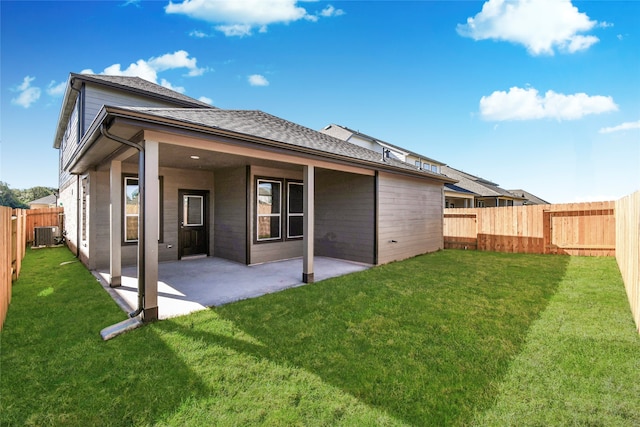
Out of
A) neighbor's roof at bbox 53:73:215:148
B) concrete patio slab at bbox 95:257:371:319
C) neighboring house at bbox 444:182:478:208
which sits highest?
neighbor's roof at bbox 53:73:215:148

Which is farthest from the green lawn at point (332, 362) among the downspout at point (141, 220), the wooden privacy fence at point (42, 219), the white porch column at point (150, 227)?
the wooden privacy fence at point (42, 219)

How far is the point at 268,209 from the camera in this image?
784cm

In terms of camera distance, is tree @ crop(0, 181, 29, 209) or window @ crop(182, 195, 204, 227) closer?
window @ crop(182, 195, 204, 227)

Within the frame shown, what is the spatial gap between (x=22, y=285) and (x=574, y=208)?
1449 centimetres

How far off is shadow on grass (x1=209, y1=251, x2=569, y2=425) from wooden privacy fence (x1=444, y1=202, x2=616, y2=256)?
4111mm

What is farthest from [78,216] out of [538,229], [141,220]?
[538,229]

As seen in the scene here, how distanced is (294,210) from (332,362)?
5.95 m

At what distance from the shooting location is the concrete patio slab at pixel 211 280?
4.52 metres

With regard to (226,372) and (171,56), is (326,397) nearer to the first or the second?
(226,372)

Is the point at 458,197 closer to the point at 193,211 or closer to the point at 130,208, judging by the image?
the point at 193,211

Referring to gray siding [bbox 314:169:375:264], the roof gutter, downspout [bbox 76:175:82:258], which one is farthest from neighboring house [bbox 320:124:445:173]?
downspout [bbox 76:175:82:258]

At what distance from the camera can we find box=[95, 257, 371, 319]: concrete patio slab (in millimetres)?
4516

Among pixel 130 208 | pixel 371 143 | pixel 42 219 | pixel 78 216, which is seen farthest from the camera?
pixel 371 143

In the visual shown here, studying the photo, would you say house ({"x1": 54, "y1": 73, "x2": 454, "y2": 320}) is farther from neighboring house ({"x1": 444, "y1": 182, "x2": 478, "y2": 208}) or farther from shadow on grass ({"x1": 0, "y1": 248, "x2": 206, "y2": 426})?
neighboring house ({"x1": 444, "y1": 182, "x2": 478, "y2": 208})
